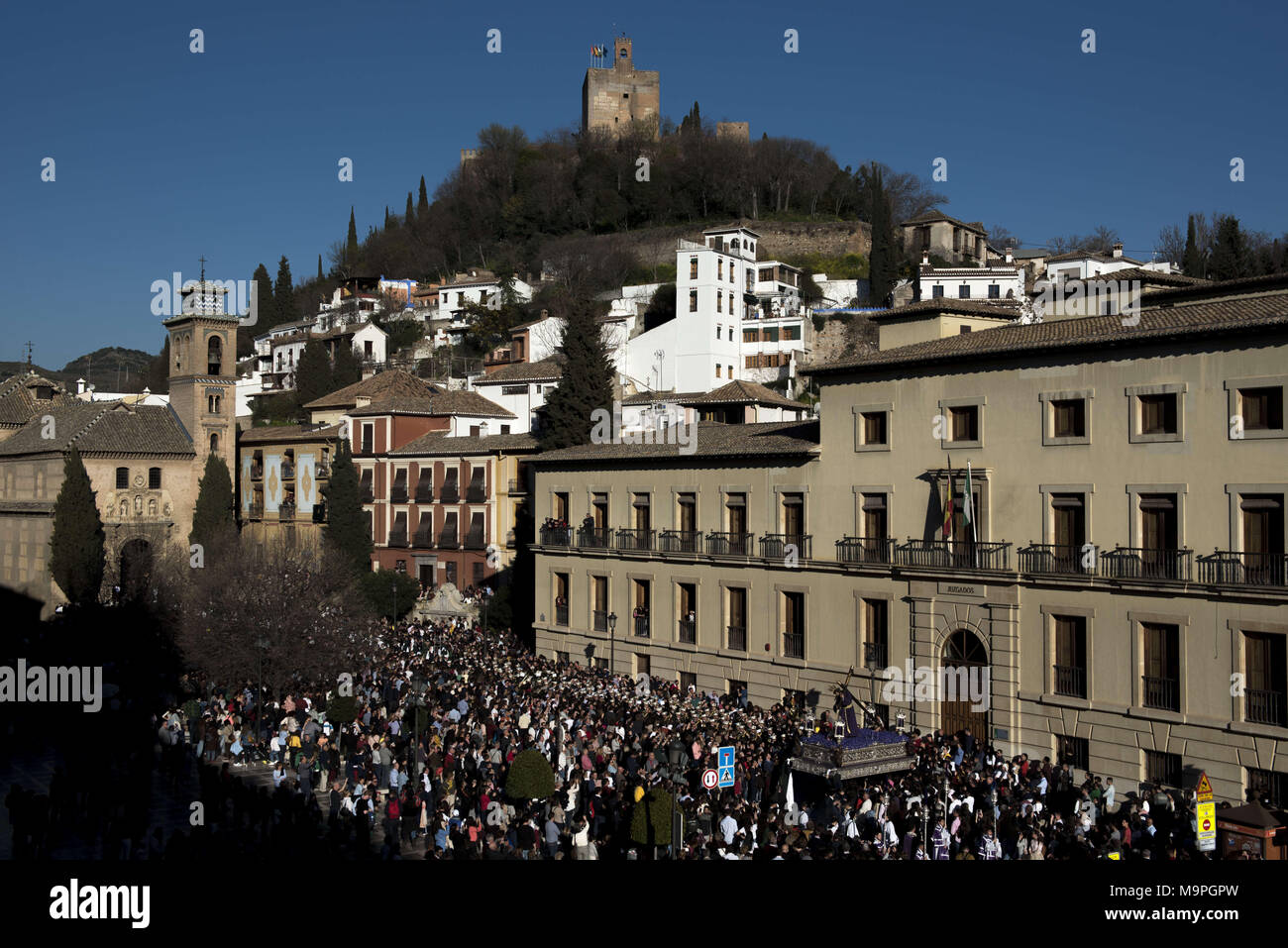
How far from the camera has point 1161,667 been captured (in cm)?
2455

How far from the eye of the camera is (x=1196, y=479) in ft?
80.0

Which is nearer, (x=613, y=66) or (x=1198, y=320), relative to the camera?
(x=1198, y=320)

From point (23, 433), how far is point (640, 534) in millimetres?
42378

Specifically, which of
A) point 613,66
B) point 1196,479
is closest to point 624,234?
point 613,66

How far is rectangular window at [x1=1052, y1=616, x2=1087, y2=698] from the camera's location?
2592cm

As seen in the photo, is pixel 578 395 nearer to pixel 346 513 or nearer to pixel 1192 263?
pixel 346 513

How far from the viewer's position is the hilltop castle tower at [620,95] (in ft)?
429

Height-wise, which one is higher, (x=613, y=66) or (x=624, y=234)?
(x=613, y=66)

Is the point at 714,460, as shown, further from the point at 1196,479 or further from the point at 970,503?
the point at 1196,479

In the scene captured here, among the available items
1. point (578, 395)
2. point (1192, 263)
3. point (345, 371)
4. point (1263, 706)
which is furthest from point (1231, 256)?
point (345, 371)

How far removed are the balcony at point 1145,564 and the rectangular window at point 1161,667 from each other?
106 cm

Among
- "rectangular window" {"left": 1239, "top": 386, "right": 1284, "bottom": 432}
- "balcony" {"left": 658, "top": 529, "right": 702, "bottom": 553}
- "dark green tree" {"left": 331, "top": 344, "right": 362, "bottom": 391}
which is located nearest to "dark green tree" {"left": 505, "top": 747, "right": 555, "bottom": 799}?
"balcony" {"left": 658, "top": 529, "right": 702, "bottom": 553}

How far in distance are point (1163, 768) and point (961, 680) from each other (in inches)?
201
